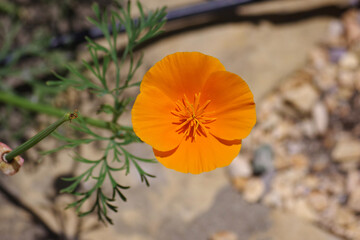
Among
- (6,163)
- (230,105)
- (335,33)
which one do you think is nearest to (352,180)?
(335,33)

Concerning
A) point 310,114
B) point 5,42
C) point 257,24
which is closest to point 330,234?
point 310,114

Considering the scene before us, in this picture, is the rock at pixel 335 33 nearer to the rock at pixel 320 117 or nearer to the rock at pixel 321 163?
the rock at pixel 320 117

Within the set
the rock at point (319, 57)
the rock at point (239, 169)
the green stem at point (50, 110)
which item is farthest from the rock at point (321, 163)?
the green stem at point (50, 110)

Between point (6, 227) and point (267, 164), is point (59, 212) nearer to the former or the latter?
point (6, 227)

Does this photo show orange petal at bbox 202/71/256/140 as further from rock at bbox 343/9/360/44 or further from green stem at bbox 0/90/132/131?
rock at bbox 343/9/360/44

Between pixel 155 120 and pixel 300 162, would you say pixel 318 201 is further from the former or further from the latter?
pixel 155 120
